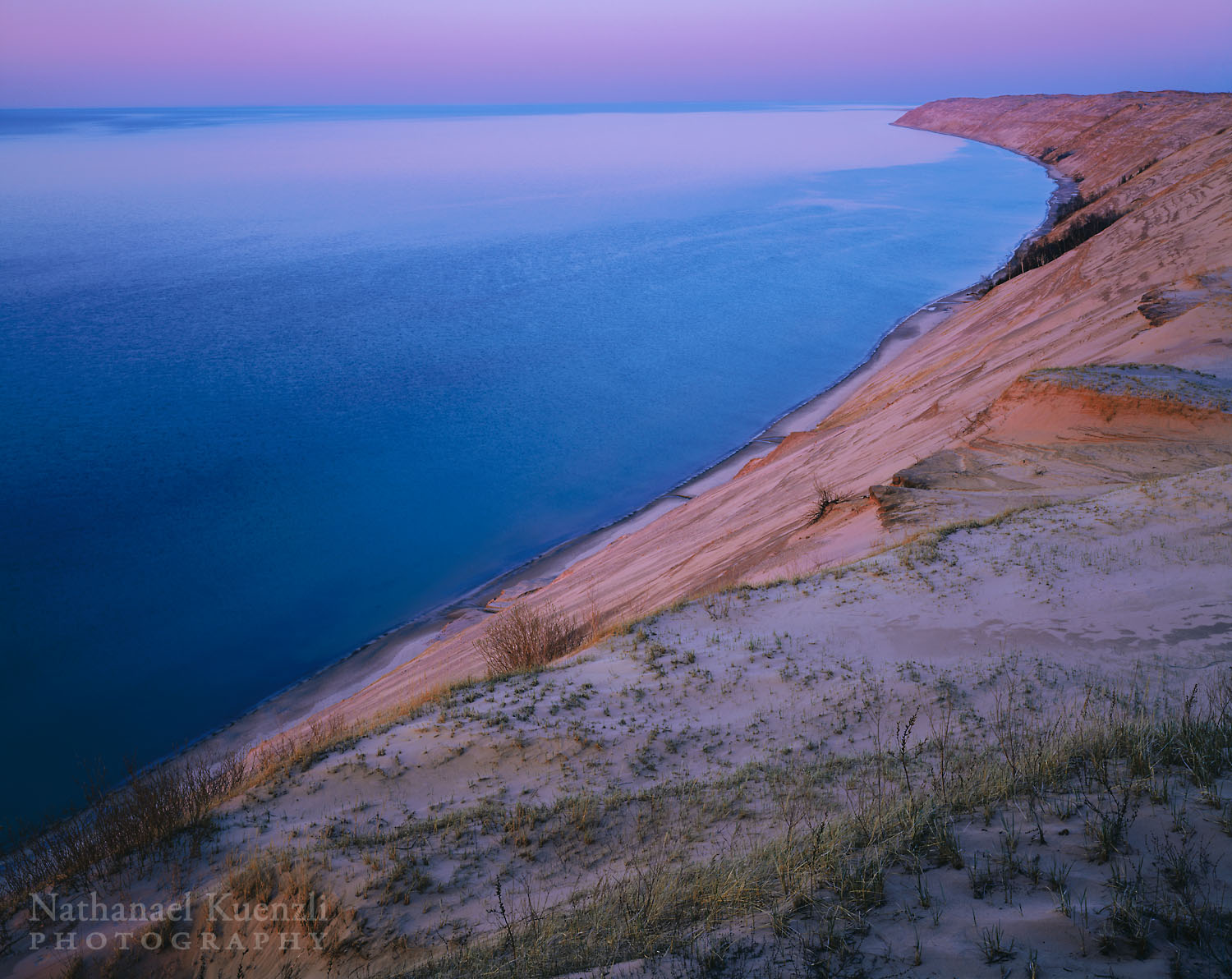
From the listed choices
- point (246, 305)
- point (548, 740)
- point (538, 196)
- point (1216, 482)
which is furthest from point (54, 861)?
point (538, 196)

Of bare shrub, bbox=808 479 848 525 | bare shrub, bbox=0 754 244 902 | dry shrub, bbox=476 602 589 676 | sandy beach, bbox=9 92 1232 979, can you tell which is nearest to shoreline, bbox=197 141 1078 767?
sandy beach, bbox=9 92 1232 979

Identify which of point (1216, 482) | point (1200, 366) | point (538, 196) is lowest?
point (1216, 482)

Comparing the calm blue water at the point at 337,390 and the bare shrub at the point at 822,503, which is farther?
the calm blue water at the point at 337,390

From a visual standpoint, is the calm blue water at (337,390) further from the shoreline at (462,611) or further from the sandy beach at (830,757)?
the sandy beach at (830,757)

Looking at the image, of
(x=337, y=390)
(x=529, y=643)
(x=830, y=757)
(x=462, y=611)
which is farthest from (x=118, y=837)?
(x=337, y=390)

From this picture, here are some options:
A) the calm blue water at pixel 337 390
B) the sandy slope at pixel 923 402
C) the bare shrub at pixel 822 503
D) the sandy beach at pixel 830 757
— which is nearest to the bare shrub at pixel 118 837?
the sandy beach at pixel 830 757

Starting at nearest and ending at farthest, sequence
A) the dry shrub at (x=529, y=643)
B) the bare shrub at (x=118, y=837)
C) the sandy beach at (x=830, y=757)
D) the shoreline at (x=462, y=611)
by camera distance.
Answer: the sandy beach at (x=830, y=757)
the bare shrub at (x=118, y=837)
the dry shrub at (x=529, y=643)
the shoreline at (x=462, y=611)

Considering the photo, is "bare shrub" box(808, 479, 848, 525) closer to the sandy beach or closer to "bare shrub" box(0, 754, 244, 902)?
the sandy beach

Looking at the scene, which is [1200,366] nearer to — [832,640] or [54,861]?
[832,640]
